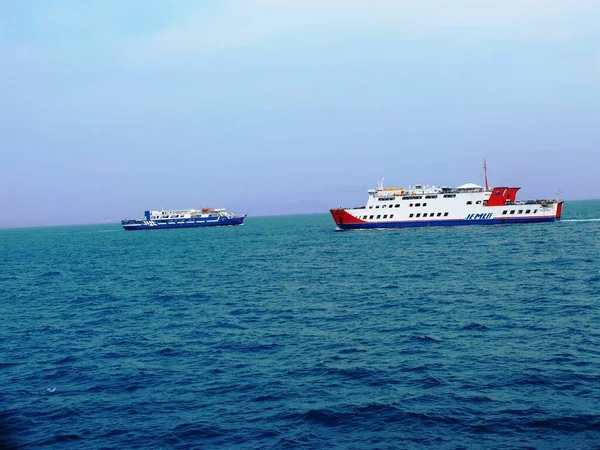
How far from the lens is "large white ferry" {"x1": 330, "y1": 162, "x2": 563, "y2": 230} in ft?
323

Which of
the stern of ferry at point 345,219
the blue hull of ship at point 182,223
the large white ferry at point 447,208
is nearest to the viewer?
the large white ferry at point 447,208

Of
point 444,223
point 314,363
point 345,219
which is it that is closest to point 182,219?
point 345,219

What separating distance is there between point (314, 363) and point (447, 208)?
84.4 m

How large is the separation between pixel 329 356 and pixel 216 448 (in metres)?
8.51

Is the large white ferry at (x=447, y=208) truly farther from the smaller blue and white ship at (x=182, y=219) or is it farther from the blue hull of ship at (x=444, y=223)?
the smaller blue and white ship at (x=182, y=219)

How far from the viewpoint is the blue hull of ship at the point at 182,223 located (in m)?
175

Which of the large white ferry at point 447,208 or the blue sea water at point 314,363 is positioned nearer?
the blue sea water at point 314,363

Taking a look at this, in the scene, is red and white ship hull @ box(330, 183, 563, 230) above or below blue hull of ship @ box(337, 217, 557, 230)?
above

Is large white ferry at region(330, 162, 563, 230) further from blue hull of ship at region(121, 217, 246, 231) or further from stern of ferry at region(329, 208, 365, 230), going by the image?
blue hull of ship at region(121, 217, 246, 231)

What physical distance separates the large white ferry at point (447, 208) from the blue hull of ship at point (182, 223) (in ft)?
285

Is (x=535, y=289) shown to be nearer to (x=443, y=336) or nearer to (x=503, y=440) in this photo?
(x=443, y=336)

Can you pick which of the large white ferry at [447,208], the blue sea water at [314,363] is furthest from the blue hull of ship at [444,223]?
the blue sea water at [314,363]

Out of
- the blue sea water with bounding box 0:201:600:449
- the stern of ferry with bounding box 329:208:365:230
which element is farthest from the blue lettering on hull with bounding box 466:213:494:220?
the blue sea water with bounding box 0:201:600:449

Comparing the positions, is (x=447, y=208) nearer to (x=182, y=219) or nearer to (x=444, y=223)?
(x=444, y=223)
